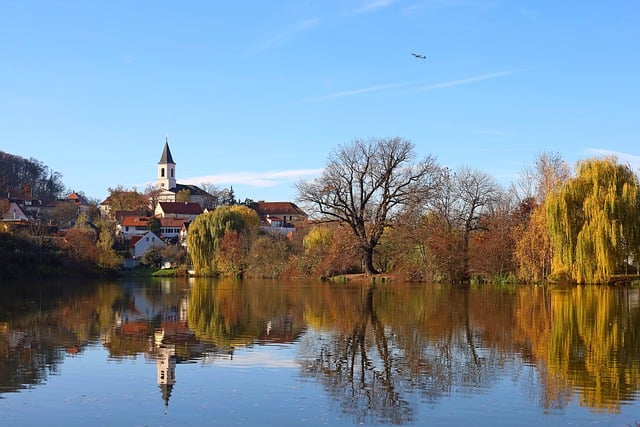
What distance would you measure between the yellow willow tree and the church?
116802mm

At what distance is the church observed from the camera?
155 meters

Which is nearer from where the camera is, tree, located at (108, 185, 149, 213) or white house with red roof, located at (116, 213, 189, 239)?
white house with red roof, located at (116, 213, 189, 239)

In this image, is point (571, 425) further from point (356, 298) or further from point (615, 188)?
point (615, 188)

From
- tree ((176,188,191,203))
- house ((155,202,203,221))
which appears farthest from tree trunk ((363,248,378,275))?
tree ((176,188,191,203))

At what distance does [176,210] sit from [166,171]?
92.0 ft

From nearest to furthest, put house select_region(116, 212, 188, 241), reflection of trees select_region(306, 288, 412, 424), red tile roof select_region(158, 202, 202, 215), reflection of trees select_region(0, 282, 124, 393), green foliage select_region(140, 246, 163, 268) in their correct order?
1. reflection of trees select_region(306, 288, 412, 424)
2. reflection of trees select_region(0, 282, 124, 393)
3. green foliage select_region(140, 246, 163, 268)
4. house select_region(116, 212, 188, 241)
5. red tile roof select_region(158, 202, 202, 215)

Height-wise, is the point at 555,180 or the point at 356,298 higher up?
the point at 555,180

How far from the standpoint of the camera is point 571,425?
981cm

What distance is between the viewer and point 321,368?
14453mm

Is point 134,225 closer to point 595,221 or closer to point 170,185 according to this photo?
point 170,185

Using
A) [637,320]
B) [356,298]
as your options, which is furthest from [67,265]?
[637,320]

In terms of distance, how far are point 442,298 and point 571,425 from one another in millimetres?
25801

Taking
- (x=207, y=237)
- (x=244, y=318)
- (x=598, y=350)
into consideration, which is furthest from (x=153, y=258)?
(x=598, y=350)

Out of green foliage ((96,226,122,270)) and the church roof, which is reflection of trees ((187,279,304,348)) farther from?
the church roof
